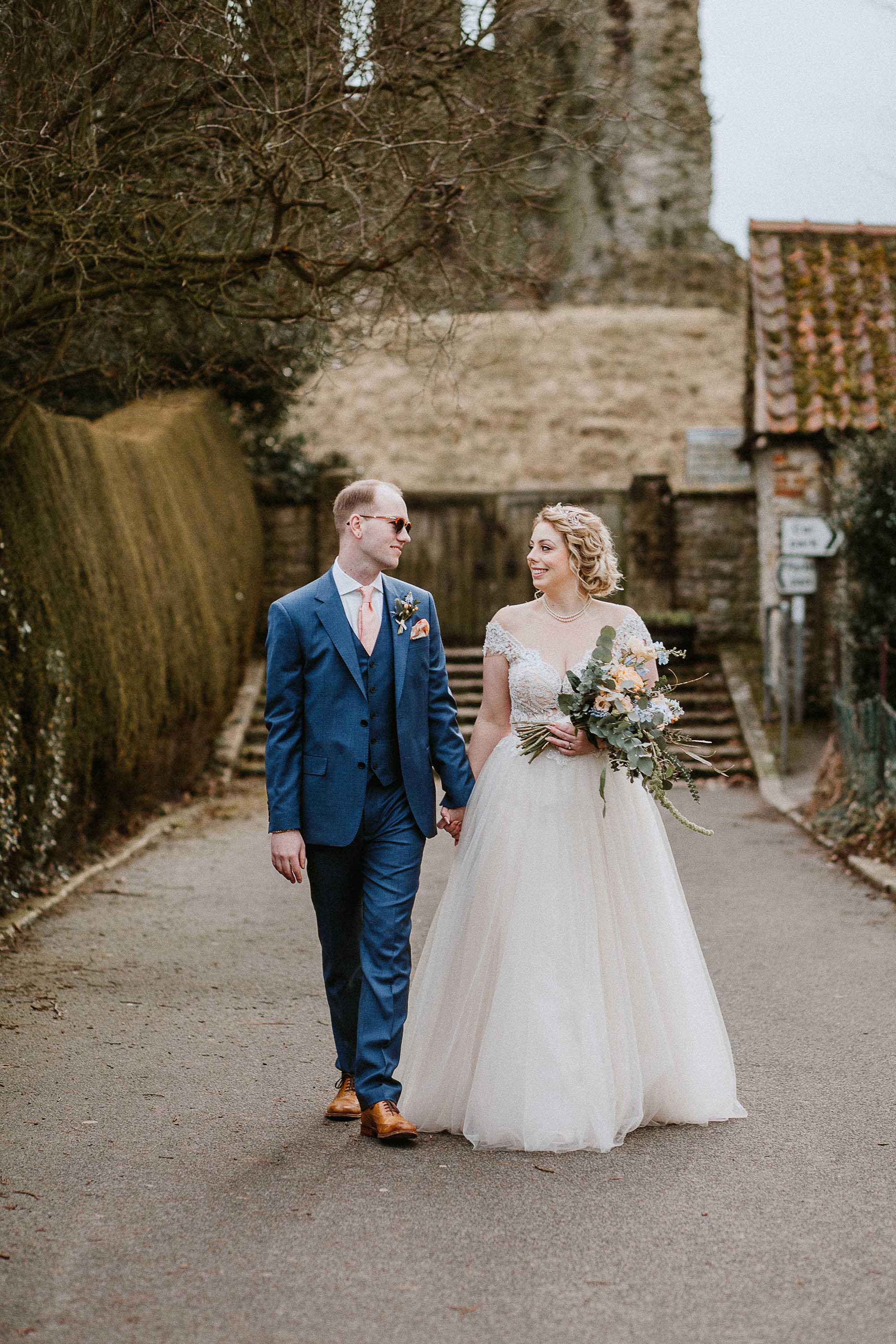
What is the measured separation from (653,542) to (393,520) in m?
16.2

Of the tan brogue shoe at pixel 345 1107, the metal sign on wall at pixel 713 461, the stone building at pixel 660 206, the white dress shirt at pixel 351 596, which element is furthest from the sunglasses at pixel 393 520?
the stone building at pixel 660 206

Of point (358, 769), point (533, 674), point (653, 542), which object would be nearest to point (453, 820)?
point (358, 769)

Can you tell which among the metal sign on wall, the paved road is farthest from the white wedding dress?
the metal sign on wall

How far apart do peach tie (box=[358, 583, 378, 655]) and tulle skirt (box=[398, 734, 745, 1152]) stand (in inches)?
23.9

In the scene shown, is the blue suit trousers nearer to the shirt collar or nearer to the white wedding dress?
the white wedding dress

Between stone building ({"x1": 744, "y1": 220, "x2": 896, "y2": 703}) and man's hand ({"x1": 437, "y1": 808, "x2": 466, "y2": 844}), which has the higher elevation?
stone building ({"x1": 744, "y1": 220, "x2": 896, "y2": 703})

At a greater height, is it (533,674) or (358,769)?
(533,674)

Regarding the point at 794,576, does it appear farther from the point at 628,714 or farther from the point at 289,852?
the point at 289,852

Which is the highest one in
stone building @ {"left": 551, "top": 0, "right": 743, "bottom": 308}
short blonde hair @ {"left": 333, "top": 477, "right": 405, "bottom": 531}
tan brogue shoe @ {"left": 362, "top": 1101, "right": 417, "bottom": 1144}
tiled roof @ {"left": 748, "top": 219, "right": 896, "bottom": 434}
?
stone building @ {"left": 551, "top": 0, "right": 743, "bottom": 308}

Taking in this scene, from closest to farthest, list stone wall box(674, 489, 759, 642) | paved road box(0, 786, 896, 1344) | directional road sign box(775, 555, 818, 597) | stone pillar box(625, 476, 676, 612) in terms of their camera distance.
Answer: paved road box(0, 786, 896, 1344) → directional road sign box(775, 555, 818, 597) → stone wall box(674, 489, 759, 642) → stone pillar box(625, 476, 676, 612)

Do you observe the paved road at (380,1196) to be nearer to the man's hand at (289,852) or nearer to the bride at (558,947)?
the bride at (558,947)

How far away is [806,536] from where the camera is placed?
15.0 m

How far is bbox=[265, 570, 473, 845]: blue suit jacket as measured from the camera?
15.1 feet

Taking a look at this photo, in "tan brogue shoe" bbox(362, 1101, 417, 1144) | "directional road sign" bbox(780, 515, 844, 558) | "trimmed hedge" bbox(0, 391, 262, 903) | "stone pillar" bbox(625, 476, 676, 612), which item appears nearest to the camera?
"tan brogue shoe" bbox(362, 1101, 417, 1144)
